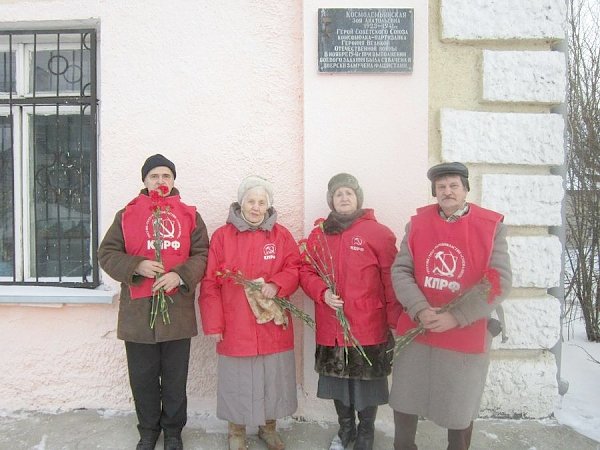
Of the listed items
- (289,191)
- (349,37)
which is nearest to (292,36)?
(349,37)

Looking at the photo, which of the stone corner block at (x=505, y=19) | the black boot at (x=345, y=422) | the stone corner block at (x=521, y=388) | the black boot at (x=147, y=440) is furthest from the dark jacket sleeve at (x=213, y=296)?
the stone corner block at (x=505, y=19)

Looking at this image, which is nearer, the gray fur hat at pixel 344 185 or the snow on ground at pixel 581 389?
the gray fur hat at pixel 344 185

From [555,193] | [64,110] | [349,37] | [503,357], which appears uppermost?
[349,37]

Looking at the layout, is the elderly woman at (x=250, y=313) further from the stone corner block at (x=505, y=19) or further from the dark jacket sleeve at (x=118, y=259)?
the stone corner block at (x=505, y=19)

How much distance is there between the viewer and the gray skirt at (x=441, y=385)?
2.23 m

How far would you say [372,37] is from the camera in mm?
3041

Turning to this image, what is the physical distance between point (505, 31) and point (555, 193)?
1.05m

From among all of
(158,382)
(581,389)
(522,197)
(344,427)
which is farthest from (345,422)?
Result: (581,389)

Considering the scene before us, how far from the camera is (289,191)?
3.15 meters

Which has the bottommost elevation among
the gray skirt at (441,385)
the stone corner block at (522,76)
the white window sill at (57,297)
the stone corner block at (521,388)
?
the stone corner block at (521,388)

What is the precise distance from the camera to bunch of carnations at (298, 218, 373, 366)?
8.38 feet

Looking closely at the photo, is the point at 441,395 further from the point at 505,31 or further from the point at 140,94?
the point at 140,94

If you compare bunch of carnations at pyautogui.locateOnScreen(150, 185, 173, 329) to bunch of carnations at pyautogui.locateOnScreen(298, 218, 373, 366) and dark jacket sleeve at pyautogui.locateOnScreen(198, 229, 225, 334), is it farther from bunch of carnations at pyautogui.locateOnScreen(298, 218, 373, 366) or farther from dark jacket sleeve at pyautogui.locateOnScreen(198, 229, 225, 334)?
bunch of carnations at pyautogui.locateOnScreen(298, 218, 373, 366)

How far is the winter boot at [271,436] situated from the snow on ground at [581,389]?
1.80 metres
